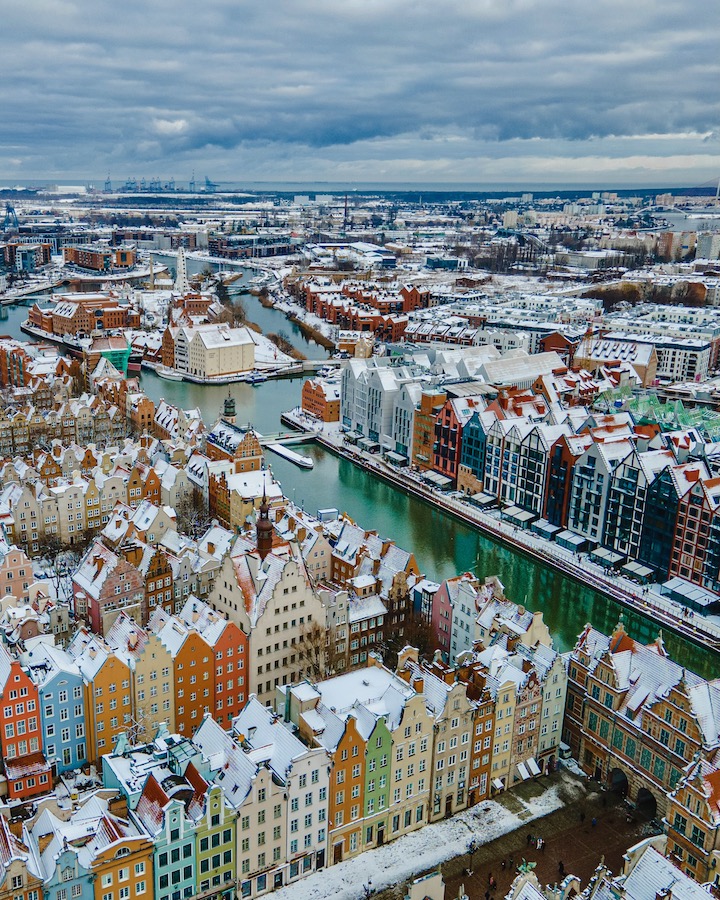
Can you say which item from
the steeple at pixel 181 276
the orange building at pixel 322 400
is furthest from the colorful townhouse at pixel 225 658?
the steeple at pixel 181 276

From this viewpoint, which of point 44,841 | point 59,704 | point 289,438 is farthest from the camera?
point 289,438

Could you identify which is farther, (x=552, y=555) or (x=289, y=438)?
(x=289, y=438)

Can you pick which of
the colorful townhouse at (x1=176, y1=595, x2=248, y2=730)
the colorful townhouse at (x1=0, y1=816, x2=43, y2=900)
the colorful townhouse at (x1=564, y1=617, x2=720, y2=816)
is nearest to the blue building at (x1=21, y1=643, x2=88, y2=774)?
the colorful townhouse at (x1=176, y1=595, x2=248, y2=730)

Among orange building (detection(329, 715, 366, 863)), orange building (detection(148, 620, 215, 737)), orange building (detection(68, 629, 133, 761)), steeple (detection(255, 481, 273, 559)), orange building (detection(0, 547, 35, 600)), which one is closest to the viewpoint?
orange building (detection(329, 715, 366, 863))

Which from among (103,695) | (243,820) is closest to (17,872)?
(243,820)

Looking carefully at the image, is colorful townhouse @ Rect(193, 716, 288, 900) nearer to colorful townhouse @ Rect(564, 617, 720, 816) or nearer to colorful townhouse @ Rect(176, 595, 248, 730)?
colorful townhouse @ Rect(176, 595, 248, 730)

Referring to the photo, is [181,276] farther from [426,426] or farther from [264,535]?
[264,535]
